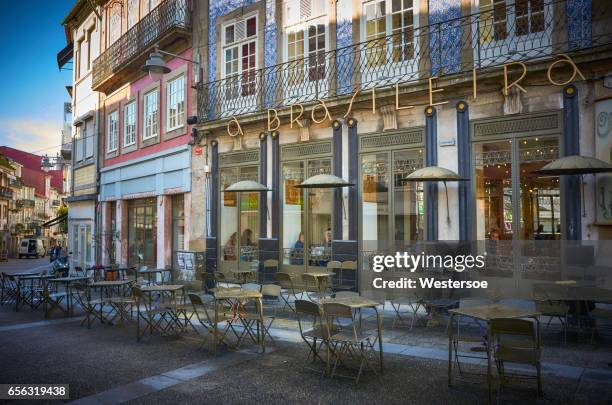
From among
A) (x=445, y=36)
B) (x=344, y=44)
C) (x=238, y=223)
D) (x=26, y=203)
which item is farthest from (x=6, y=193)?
(x=445, y=36)

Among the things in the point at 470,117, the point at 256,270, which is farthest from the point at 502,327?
the point at 256,270

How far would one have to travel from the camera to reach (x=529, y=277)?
8.32 metres

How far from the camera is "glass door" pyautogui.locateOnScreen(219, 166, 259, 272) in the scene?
1266 centimetres

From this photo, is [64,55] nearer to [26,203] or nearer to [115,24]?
[115,24]

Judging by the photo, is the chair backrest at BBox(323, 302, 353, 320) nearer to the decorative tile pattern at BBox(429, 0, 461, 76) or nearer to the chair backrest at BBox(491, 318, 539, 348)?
the chair backrest at BBox(491, 318, 539, 348)

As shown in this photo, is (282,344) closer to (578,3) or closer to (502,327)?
(502,327)

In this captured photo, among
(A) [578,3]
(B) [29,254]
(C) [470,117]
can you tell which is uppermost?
(A) [578,3]

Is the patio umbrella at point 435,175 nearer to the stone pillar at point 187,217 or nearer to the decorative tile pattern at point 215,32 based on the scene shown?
the decorative tile pattern at point 215,32

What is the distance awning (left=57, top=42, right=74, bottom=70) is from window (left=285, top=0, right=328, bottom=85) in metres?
16.5

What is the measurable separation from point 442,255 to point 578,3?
4787 millimetres

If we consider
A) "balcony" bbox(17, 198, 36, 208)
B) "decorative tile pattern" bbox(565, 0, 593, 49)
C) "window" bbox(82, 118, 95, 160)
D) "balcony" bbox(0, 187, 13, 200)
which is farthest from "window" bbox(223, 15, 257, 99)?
"balcony" bbox(17, 198, 36, 208)

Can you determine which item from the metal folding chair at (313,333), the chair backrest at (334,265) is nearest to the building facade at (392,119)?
the chair backrest at (334,265)

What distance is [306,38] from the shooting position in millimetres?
11719

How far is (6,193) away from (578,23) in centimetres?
6304
